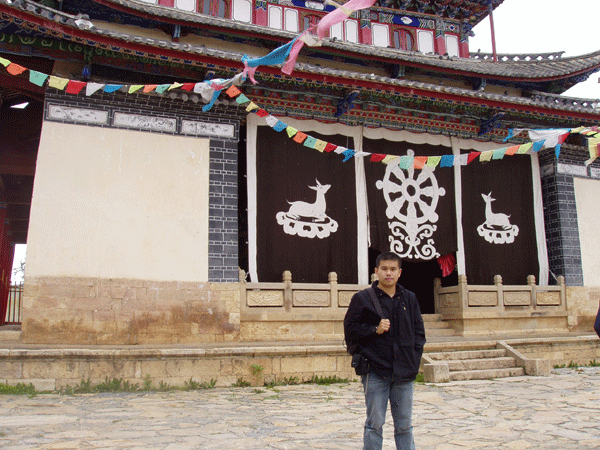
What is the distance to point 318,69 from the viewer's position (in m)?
9.92

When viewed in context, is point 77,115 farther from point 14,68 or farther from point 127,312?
point 127,312

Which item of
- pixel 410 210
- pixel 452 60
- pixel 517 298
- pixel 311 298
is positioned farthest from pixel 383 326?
pixel 452 60

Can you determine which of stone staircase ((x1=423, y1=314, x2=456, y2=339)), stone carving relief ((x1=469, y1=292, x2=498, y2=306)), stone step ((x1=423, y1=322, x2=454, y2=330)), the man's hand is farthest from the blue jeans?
stone carving relief ((x1=469, y1=292, x2=498, y2=306))

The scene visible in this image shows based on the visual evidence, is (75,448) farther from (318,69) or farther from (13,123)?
(13,123)

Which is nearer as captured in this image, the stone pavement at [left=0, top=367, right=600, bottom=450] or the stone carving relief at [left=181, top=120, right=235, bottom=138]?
the stone pavement at [left=0, top=367, right=600, bottom=450]

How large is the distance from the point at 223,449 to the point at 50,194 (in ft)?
19.5

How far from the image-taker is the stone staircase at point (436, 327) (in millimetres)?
11222

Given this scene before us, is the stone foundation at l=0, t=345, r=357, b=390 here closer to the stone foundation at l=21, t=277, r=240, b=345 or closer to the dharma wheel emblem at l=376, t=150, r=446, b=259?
the stone foundation at l=21, t=277, r=240, b=345

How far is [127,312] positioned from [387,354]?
6279 millimetres

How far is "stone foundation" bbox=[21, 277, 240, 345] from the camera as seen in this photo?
853 cm

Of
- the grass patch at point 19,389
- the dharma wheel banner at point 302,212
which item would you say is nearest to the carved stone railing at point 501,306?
the dharma wheel banner at point 302,212

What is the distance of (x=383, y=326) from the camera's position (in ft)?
11.9

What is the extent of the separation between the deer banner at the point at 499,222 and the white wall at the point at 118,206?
18.8ft

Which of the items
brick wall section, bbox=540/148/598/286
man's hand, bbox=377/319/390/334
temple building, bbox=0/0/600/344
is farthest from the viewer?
brick wall section, bbox=540/148/598/286
